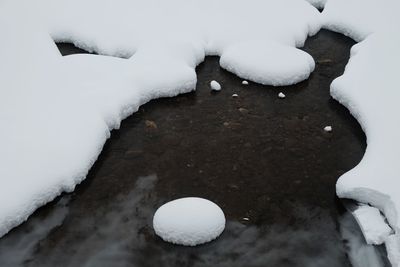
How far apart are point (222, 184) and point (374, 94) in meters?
4.09

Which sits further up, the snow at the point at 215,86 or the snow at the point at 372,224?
the snow at the point at 372,224

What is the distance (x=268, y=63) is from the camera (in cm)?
1136

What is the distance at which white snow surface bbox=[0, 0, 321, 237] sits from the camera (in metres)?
8.24

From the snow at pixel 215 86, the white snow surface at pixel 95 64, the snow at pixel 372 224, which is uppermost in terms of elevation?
the white snow surface at pixel 95 64

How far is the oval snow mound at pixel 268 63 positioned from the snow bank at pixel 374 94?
3.00ft

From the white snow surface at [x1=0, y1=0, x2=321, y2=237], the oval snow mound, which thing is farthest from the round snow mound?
the oval snow mound

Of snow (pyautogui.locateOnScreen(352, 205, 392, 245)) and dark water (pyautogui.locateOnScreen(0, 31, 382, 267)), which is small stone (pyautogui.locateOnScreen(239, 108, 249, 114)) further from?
snow (pyautogui.locateOnScreen(352, 205, 392, 245))

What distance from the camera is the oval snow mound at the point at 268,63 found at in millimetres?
11227

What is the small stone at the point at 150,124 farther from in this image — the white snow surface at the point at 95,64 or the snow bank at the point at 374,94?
the snow bank at the point at 374,94

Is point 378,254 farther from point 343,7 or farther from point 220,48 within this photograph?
point 343,7

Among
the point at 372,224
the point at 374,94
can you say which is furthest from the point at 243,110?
the point at 372,224

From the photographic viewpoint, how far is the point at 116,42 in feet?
39.3

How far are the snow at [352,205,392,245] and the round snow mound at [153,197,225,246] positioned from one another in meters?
2.15

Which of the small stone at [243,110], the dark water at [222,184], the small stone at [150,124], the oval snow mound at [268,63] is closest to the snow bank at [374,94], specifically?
the dark water at [222,184]
